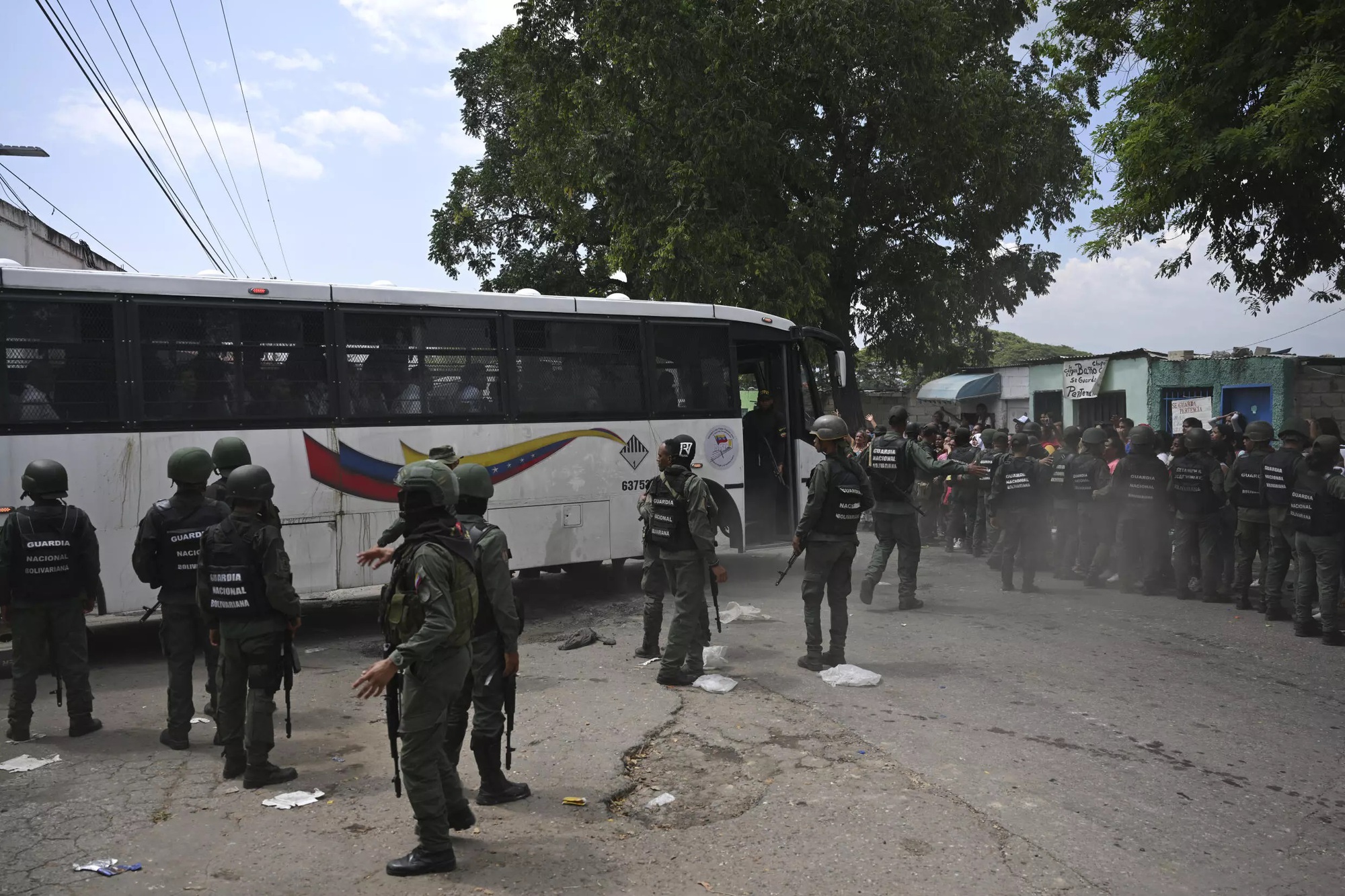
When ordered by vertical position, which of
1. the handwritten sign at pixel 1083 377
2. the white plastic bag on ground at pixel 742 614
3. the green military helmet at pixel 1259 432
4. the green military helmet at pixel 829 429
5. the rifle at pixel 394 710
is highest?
the handwritten sign at pixel 1083 377

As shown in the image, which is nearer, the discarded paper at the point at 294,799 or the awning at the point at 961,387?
the discarded paper at the point at 294,799

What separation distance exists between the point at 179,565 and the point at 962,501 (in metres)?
10.3

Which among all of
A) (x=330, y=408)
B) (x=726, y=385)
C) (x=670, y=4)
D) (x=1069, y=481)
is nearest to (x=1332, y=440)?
(x=1069, y=481)

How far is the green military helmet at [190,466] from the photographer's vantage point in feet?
19.2

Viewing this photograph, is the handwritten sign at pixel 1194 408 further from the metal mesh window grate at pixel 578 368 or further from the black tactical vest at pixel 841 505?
the black tactical vest at pixel 841 505

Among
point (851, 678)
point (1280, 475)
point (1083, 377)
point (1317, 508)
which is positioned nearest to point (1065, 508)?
point (1280, 475)

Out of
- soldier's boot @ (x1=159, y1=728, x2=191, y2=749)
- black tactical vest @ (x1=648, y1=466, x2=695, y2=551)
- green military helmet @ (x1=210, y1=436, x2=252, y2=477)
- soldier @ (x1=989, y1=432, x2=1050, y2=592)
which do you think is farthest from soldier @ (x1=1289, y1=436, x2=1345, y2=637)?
soldier's boot @ (x1=159, y1=728, x2=191, y2=749)

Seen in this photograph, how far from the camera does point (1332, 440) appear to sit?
829 cm

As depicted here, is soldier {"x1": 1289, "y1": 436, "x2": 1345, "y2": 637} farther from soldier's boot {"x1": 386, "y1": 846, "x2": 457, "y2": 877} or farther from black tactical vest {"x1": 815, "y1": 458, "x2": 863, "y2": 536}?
soldier's boot {"x1": 386, "y1": 846, "x2": 457, "y2": 877}

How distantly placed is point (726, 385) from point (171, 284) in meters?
5.70

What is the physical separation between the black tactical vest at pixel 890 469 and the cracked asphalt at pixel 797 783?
1970 mm

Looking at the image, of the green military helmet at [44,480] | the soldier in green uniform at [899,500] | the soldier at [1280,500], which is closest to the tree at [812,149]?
the soldier in green uniform at [899,500]

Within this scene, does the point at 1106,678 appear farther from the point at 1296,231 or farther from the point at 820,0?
the point at 820,0

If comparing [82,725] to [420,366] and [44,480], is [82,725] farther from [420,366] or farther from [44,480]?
[420,366]
